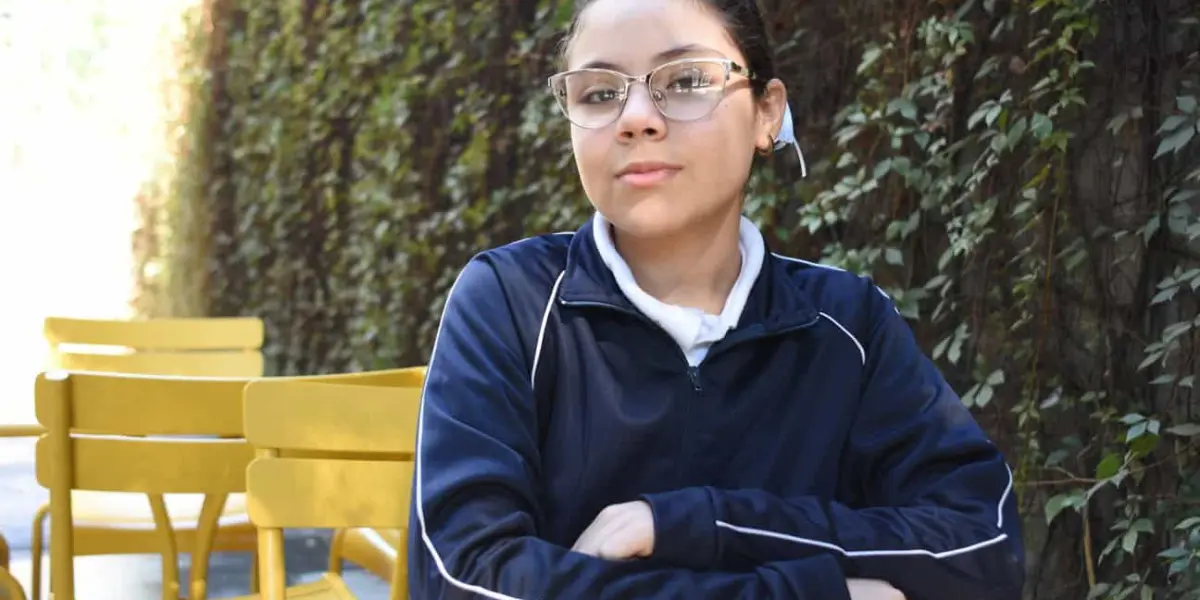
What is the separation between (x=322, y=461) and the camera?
157cm

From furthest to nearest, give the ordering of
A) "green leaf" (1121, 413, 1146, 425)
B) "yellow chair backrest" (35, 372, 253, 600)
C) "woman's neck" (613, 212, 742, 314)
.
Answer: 1. "green leaf" (1121, 413, 1146, 425)
2. "yellow chair backrest" (35, 372, 253, 600)
3. "woman's neck" (613, 212, 742, 314)

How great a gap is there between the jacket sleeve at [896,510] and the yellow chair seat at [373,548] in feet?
3.42

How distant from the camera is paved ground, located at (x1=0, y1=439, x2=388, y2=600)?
391cm

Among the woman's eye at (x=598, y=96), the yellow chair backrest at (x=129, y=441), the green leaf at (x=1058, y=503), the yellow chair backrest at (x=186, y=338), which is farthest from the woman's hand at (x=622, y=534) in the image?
the yellow chair backrest at (x=186, y=338)

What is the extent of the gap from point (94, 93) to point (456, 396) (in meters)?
9.48

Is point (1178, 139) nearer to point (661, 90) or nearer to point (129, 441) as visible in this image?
point (661, 90)

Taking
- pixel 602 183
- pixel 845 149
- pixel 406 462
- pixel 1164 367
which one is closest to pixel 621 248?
pixel 602 183

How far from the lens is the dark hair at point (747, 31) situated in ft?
→ 4.29

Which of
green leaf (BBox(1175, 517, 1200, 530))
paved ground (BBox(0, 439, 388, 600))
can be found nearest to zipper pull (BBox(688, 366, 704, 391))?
green leaf (BBox(1175, 517, 1200, 530))

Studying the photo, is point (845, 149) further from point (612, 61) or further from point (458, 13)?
point (458, 13)

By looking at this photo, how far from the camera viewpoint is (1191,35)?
2203mm

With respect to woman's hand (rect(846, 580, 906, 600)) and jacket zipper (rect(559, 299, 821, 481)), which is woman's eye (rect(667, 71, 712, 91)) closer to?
jacket zipper (rect(559, 299, 821, 481))

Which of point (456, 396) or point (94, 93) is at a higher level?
point (456, 396)

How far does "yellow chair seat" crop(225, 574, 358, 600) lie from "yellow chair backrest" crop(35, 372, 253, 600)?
0.18 metres
